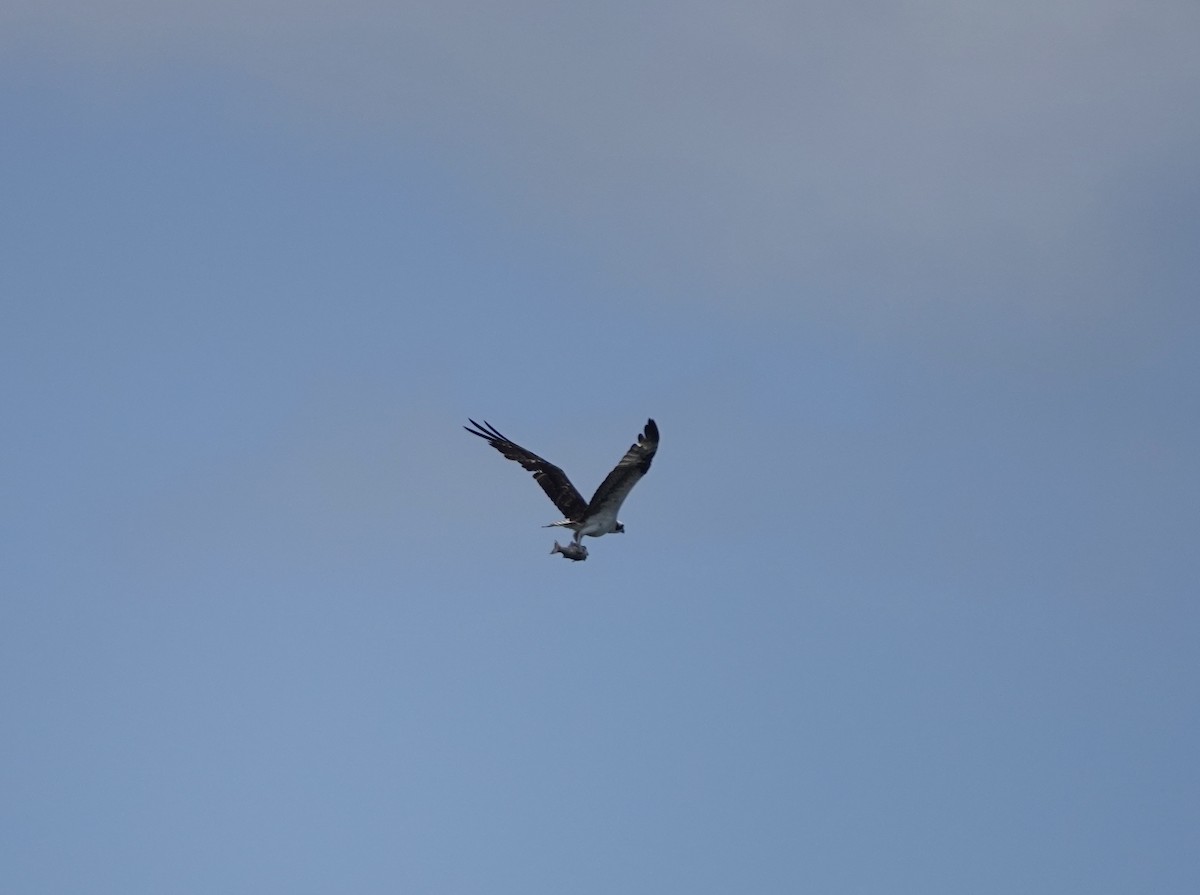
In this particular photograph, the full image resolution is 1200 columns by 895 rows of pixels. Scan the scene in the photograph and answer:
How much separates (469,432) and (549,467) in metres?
3.63

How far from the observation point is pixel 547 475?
82188mm

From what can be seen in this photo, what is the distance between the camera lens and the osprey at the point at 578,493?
3039 inches

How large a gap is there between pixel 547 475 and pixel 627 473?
543cm

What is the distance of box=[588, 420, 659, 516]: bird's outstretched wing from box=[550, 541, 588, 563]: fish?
140 centimetres

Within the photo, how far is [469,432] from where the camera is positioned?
276ft

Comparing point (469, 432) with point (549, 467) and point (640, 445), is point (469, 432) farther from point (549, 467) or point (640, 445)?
point (640, 445)

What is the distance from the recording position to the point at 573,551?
7938 cm

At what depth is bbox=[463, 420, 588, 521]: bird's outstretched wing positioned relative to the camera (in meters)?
80.8

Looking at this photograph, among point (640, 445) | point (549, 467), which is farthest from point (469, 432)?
point (640, 445)

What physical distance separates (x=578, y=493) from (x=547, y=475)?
1598mm

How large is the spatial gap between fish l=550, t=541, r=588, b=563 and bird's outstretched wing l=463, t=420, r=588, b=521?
40.1 inches

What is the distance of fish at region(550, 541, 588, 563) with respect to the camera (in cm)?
7919

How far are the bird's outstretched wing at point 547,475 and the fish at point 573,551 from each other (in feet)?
3.34

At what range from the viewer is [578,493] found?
81.2 metres
